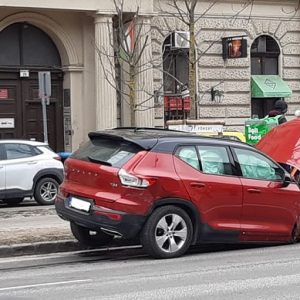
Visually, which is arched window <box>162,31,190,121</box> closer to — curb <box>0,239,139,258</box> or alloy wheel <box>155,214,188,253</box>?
curb <box>0,239,139,258</box>

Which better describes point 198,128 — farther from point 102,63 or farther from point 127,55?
point 102,63

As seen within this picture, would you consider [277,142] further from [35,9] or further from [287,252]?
[35,9]

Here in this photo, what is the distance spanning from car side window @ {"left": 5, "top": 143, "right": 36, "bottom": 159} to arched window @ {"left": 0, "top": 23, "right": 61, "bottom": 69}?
811 centimetres

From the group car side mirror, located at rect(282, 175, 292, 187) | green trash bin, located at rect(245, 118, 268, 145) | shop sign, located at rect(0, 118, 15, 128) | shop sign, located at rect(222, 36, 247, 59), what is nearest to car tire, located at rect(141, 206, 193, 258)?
car side mirror, located at rect(282, 175, 292, 187)

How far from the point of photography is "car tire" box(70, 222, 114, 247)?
35.8 ft

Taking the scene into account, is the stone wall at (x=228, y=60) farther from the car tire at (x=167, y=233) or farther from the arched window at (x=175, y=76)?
the car tire at (x=167, y=233)

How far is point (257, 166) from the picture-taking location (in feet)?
36.2

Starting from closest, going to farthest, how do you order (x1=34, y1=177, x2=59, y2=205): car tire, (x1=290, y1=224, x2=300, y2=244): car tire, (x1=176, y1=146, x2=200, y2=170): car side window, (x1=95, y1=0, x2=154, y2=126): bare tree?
(x1=176, y1=146, x2=200, y2=170): car side window → (x1=290, y1=224, x2=300, y2=244): car tire → (x1=34, y1=177, x2=59, y2=205): car tire → (x1=95, y1=0, x2=154, y2=126): bare tree

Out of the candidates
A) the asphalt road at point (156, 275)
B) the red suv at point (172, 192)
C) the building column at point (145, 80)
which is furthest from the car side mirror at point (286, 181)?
the building column at point (145, 80)

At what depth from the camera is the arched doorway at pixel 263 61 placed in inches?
1140

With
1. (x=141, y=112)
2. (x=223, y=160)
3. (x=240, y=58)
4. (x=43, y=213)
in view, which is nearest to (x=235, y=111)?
(x=240, y=58)

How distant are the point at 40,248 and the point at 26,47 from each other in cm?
1582

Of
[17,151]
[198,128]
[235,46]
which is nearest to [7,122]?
[17,151]

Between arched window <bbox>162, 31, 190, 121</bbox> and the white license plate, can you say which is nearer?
the white license plate
